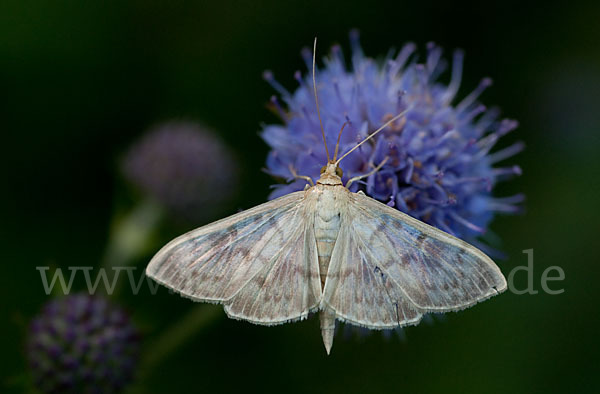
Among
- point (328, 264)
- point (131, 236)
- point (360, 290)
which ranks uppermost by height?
point (328, 264)

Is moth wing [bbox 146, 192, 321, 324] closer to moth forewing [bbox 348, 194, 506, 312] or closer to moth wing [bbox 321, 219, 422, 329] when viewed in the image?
moth wing [bbox 321, 219, 422, 329]

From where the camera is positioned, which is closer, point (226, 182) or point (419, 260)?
point (419, 260)

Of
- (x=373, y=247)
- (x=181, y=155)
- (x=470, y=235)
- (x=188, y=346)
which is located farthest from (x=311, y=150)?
(x=188, y=346)

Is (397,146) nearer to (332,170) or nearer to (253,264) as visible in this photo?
(332,170)

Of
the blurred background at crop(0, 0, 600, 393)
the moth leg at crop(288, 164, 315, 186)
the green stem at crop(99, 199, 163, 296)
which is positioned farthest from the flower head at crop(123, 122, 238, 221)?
the moth leg at crop(288, 164, 315, 186)

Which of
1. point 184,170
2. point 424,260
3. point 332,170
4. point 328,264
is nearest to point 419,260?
point 424,260

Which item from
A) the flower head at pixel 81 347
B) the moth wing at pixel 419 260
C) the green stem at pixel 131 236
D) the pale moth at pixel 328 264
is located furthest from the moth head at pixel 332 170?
the green stem at pixel 131 236

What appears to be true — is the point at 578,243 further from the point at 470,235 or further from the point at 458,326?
the point at 470,235
